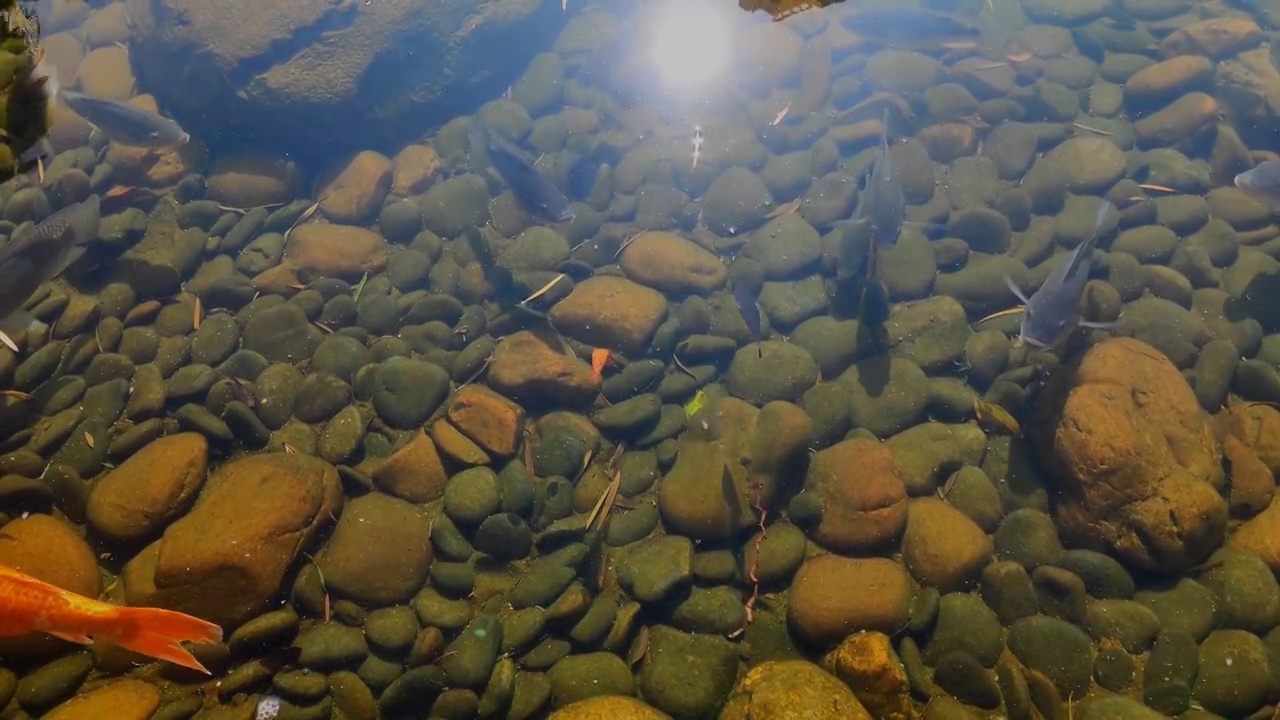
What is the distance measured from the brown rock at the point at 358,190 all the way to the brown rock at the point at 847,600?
6337mm

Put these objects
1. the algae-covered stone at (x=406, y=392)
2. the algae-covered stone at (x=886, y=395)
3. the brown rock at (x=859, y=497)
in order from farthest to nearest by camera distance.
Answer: the algae-covered stone at (x=886, y=395), the algae-covered stone at (x=406, y=392), the brown rock at (x=859, y=497)

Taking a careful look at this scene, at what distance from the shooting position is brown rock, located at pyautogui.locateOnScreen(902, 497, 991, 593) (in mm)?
4258

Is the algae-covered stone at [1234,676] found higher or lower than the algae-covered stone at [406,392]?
lower

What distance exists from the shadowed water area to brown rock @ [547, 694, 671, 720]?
0.08ft

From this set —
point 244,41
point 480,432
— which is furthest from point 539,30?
point 480,432

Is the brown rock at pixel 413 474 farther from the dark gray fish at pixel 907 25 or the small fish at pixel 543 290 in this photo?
the dark gray fish at pixel 907 25

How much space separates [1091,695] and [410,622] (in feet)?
15.0

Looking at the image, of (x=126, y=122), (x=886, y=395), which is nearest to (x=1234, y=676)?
(x=886, y=395)

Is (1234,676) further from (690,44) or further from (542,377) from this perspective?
(690,44)

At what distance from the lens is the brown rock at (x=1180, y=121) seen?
753cm

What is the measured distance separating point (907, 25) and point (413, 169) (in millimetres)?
8369

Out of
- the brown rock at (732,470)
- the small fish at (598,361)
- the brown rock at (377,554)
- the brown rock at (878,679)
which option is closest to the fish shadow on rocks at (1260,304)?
the brown rock at (732,470)

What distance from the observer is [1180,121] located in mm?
7578

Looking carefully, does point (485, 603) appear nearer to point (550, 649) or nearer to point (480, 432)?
point (550, 649)
